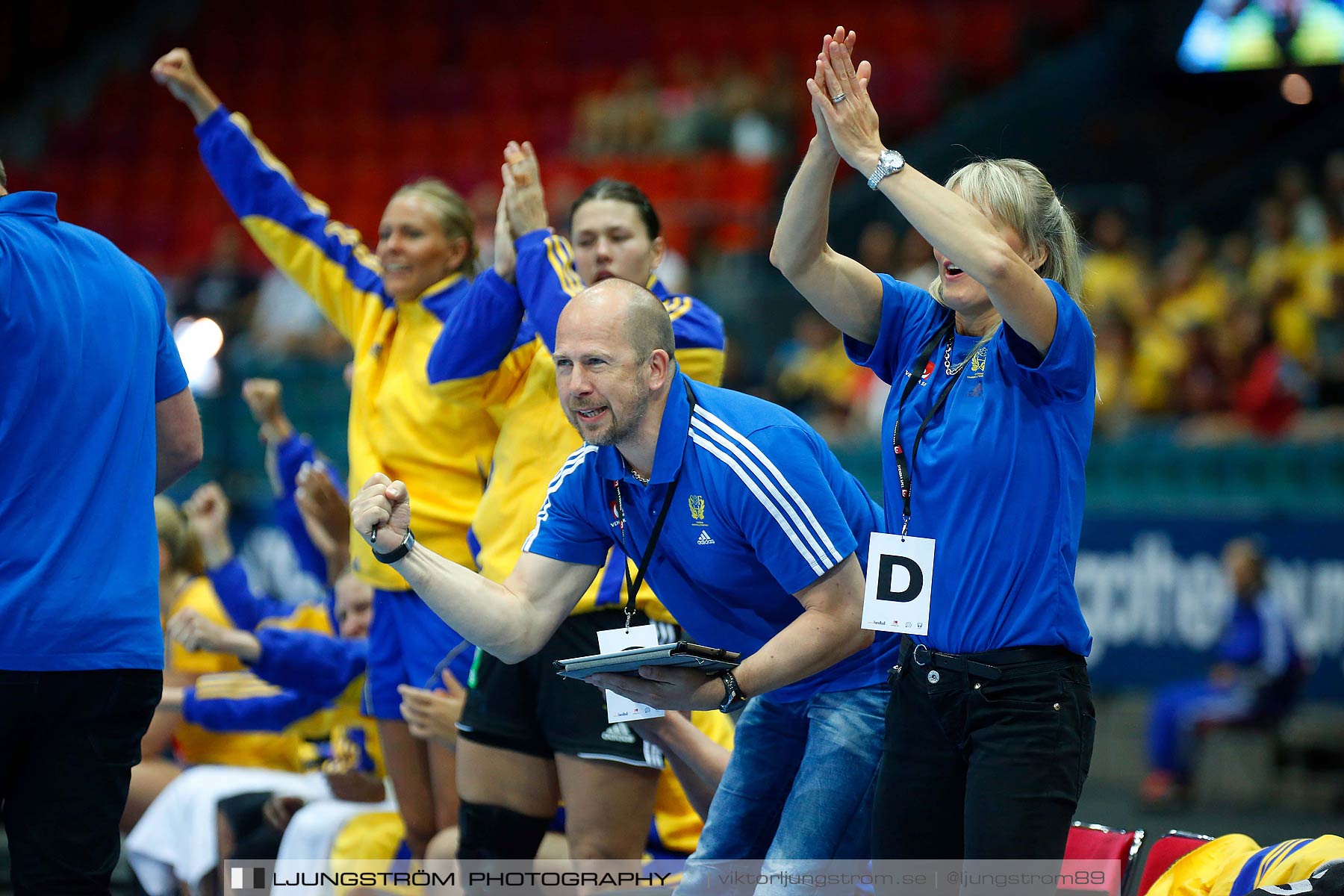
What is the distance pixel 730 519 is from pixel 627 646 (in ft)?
1.14

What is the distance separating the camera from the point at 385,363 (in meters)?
4.48

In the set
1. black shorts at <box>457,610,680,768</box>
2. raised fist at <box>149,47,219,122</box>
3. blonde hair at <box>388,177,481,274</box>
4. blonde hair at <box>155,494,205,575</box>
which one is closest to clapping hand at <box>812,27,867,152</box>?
black shorts at <box>457,610,680,768</box>

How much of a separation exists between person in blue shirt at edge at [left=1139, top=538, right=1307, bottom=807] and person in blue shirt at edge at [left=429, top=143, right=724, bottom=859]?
504 cm

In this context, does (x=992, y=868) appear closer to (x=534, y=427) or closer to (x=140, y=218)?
(x=534, y=427)

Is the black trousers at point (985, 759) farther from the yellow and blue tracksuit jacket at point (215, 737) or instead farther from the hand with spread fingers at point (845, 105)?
the yellow and blue tracksuit jacket at point (215, 737)

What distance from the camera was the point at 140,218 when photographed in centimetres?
1502

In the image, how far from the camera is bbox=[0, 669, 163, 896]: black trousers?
112 inches

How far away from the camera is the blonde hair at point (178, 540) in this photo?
18.0ft

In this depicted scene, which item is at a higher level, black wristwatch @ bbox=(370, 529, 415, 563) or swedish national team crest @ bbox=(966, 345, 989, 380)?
swedish national team crest @ bbox=(966, 345, 989, 380)

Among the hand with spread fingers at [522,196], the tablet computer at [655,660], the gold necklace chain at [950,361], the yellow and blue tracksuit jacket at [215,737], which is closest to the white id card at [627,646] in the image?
the tablet computer at [655,660]

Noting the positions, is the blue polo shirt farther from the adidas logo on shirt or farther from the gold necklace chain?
the adidas logo on shirt

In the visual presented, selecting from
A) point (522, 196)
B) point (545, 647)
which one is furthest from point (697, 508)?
point (522, 196)

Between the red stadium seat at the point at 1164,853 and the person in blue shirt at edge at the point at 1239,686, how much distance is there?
4567 millimetres

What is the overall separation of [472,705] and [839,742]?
3.94ft
